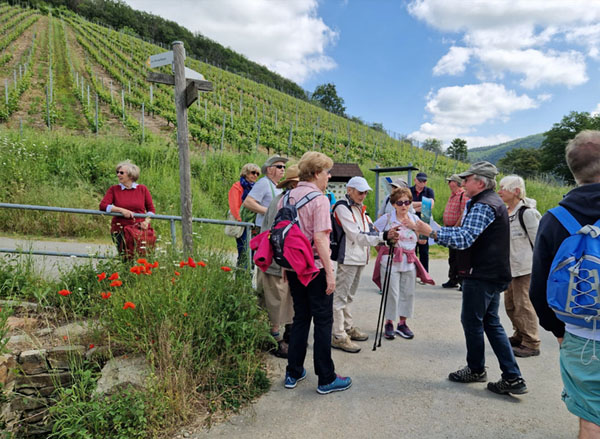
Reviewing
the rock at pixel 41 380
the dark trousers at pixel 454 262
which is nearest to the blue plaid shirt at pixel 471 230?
the dark trousers at pixel 454 262

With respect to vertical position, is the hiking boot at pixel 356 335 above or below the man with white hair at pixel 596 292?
below

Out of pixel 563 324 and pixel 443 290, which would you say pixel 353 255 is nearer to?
pixel 563 324

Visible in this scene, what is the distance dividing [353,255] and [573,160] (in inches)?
89.7

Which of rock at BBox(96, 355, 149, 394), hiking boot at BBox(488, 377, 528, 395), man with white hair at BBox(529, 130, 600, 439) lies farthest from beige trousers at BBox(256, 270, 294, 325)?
man with white hair at BBox(529, 130, 600, 439)

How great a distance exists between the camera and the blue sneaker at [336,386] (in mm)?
3145

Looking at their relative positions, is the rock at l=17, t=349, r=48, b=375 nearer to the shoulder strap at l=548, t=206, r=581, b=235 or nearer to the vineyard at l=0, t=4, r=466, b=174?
the shoulder strap at l=548, t=206, r=581, b=235

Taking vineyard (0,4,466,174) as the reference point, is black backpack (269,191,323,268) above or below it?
below

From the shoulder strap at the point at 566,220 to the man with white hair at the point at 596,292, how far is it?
0.02 meters

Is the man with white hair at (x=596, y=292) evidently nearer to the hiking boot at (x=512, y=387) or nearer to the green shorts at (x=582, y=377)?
the green shorts at (x=582, y=377)

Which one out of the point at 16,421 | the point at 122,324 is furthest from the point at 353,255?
the point at 16,421

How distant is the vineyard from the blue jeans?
14.0 metres

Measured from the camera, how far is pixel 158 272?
138 inches

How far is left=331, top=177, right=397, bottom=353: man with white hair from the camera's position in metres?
3.89

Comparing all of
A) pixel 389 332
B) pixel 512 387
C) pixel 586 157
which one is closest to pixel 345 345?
pixel 389 332
